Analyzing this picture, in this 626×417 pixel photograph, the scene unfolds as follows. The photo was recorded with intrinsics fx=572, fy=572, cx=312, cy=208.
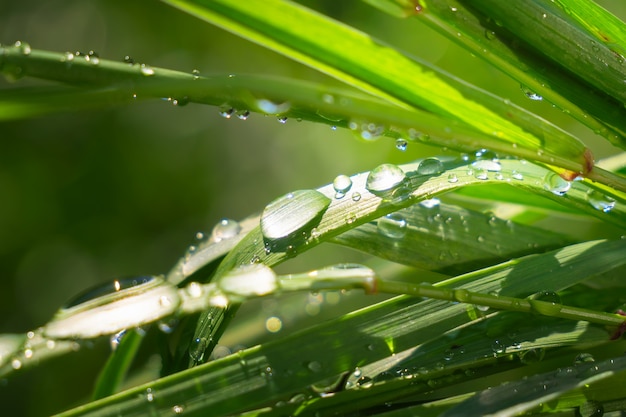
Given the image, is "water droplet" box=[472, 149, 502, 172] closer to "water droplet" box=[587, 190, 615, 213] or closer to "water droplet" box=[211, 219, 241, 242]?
"water droplet" box=[587, 190, 615, 213]

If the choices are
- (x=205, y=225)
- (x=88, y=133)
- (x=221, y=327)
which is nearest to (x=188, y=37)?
(x=88, y=133)

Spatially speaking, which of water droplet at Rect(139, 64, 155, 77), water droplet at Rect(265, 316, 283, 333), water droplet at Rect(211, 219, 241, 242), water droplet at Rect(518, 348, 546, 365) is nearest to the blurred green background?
water droplet at Rect(265, 316, 283, 333)

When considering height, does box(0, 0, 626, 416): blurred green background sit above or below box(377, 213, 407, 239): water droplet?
above

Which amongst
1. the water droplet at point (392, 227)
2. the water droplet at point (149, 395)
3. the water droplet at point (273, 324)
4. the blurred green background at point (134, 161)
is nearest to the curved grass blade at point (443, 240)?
the water droplet at point (392, 227)

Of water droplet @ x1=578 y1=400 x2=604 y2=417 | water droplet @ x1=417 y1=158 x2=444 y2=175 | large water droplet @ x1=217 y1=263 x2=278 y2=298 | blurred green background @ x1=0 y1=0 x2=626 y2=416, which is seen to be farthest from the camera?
blurred green background @ x1=0 y1=0 x2=626 y2=416

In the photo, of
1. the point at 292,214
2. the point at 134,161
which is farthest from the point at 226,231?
the point at 134,161

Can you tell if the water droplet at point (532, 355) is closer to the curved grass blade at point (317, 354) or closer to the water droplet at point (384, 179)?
the curved grass blade at point (317, 354)

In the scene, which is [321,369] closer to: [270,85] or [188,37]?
[270,85]
